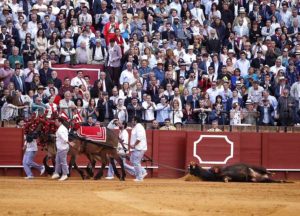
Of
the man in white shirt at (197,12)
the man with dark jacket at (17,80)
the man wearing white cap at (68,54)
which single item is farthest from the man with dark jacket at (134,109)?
the man in white shirt at (197,12)

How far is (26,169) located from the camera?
28.1 meters

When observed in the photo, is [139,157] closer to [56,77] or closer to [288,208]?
[56,77]

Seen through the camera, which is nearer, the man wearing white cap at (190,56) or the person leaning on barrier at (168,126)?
the person leaning on barrier at (168,126)

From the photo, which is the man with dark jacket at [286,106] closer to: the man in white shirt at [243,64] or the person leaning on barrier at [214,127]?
the man in white shirt at [243,64]

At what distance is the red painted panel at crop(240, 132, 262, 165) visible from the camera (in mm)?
31484

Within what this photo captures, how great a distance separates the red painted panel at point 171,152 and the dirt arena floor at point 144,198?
10.5 ft

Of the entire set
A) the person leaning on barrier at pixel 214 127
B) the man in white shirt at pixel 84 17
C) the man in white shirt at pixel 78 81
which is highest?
the man in white shirt at pixel 84 17

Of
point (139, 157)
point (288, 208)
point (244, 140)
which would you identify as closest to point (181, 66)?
point (244, 140)

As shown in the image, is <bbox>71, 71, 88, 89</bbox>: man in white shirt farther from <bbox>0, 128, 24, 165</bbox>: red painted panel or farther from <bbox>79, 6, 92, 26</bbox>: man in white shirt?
<bbox>79, 6, 92, 26</bbox>: man in white shirt

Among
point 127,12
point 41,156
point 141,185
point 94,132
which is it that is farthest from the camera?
point 127,12

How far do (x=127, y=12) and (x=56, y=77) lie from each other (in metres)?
4.30

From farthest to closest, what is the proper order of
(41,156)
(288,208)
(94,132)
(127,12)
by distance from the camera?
(127,12)
(41,156)
(94,132)
(288,208)

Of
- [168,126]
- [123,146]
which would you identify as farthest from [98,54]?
[123,146]

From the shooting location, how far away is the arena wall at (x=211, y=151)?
30.4 metres
